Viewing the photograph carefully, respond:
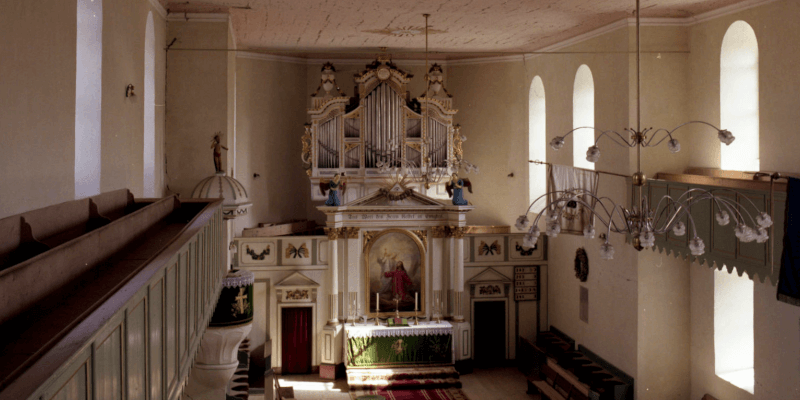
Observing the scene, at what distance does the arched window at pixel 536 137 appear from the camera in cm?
1599

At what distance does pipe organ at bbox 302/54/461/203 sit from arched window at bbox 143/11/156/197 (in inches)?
227

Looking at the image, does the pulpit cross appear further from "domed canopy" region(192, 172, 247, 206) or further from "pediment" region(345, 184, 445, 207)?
"pediment" region(345, 184, 445, 207)

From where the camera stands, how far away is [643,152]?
454 inches

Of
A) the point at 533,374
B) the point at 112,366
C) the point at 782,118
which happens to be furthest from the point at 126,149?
the point at 533,374

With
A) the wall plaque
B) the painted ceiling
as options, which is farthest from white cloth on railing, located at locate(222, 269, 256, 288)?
the wall plaque

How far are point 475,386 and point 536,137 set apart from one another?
19.5 ft

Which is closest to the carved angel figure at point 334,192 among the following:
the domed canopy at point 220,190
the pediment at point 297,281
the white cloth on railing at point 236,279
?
the pediment at point 297,281

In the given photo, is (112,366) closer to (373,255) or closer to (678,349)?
(678,349)

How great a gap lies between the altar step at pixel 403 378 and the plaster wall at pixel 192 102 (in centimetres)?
548

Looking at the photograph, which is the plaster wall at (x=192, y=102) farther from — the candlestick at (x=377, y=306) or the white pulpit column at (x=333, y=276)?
the candlestick at (x=377, y=306)

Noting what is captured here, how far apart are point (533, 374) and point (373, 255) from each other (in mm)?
4279

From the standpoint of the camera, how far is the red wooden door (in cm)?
1488

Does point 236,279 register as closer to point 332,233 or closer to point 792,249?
point 792,249

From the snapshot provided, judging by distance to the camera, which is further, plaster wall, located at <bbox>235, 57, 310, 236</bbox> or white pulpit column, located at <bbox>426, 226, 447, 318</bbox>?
plaster wall, located at <bbox>235, 57, 310, 236</bbox>
